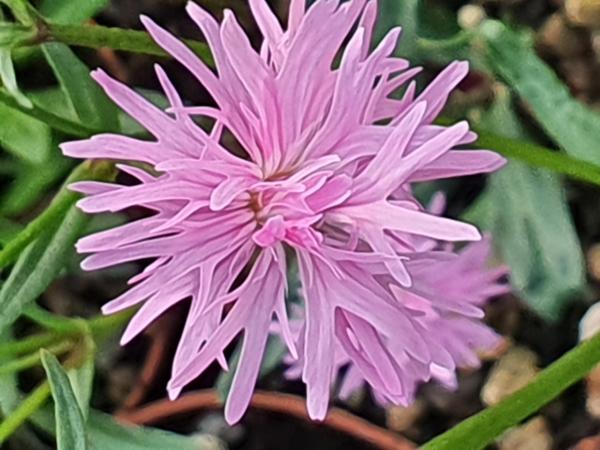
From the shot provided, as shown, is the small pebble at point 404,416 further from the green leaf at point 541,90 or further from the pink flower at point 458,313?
the green leaf at point 541,90

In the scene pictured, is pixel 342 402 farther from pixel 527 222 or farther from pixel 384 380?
pixel 384 380

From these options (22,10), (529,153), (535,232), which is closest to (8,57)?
(22,10)

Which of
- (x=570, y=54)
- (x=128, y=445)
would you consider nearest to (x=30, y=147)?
(x=128, y=445)

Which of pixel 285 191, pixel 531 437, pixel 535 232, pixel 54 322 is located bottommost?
pixel 531 437

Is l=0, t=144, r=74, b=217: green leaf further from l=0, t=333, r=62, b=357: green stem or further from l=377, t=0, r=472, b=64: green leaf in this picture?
l=377, t=0, r=472, b=64: green leaf

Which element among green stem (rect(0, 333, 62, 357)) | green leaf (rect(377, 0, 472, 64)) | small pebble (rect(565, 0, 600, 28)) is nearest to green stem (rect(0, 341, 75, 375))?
green stem (rect(0, 333, 62, 357))

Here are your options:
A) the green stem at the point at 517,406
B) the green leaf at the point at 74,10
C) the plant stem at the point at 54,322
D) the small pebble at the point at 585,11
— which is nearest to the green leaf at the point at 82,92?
the green leaf at the point at 74,10

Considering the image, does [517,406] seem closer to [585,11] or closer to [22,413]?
[22,413]
